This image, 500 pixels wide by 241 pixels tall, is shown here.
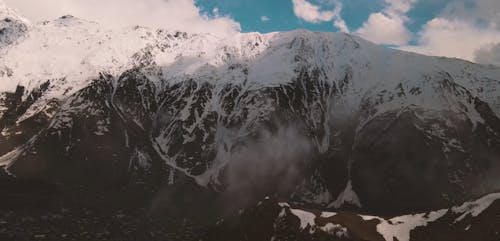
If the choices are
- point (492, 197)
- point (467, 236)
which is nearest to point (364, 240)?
point (467, 236)

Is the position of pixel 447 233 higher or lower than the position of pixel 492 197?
lower

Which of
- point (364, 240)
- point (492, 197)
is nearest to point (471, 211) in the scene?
point (492, 197)

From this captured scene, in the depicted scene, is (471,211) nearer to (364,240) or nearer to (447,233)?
(447,233)

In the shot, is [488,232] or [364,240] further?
[364,240]

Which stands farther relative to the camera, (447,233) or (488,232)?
(447,233)

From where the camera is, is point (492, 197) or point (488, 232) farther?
point (492, 197)

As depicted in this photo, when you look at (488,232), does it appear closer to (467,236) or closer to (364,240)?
(467,236)

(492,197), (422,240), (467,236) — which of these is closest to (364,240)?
(422,240)
